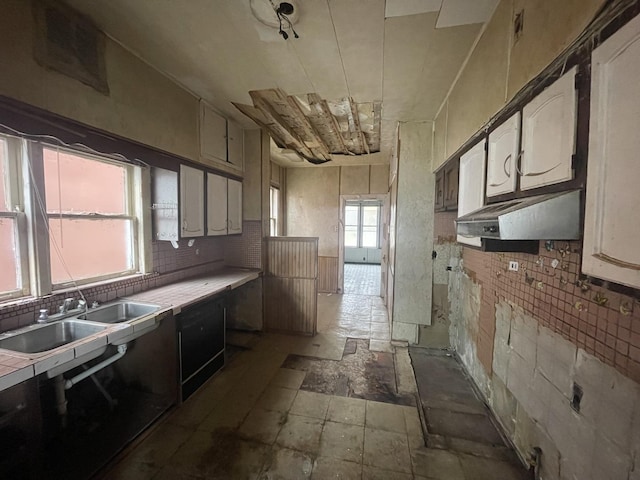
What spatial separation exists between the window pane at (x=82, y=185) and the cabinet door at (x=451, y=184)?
3111 mm

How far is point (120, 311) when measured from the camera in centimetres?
216

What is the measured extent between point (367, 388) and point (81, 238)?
2.77 meters

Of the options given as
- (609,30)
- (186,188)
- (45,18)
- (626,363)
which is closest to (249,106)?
(186,188)

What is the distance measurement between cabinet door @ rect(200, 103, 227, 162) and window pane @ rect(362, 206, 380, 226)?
22.8ft

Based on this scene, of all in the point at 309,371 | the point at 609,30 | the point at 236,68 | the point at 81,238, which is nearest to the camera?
the point at 609,30

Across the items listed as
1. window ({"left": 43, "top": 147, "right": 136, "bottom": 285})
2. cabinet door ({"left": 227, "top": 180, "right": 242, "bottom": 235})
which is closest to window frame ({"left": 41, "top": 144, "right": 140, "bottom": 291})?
window ({"left": 43, "top": 147, "right": 136, "bottom": 285})

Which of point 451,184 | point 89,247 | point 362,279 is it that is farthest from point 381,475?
point 362,279

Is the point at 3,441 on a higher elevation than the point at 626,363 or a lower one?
lower

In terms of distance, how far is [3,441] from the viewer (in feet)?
4.59

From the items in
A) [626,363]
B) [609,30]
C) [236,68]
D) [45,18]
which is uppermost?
[236,68]

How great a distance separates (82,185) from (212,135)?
1391 mm

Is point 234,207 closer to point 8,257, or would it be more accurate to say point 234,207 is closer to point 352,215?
point 8,257

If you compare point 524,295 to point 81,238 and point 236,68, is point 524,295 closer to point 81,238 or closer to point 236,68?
point 236,68

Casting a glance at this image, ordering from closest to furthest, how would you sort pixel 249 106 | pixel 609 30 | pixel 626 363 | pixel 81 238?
pixel 609 30 → pixel 626 363 → pixel 81 238 → pixel 249 106
